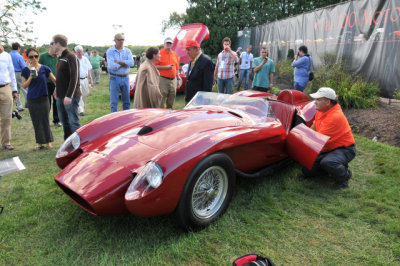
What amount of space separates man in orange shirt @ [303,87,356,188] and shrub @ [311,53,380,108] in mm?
3696

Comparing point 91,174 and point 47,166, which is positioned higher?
point 91,174

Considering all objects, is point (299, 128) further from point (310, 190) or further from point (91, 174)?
point (91, 174)

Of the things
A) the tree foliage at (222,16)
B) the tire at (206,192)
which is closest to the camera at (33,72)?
the tire at (206,192)

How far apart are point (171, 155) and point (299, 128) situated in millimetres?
1913

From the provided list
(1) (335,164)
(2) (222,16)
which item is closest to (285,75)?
(1) (335,164)

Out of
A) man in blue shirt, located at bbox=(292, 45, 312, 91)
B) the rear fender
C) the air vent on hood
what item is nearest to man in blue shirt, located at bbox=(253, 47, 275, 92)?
man in blue shirt, located at bbox=(292, 45, 312, 91)

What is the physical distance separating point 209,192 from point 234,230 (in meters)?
0.43

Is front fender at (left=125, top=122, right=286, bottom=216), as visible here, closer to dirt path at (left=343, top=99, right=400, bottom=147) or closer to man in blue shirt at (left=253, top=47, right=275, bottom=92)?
dirt path at (left=343, top=99, right=400, bottom=147)

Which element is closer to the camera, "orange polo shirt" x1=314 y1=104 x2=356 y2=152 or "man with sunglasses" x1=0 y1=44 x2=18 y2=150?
"orange polo shirt" x1=314 y1=104 x2=356 y2=152

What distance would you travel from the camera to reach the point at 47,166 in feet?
13.1

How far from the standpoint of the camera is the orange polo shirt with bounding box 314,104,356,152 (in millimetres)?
3520

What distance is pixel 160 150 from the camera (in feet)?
8.10

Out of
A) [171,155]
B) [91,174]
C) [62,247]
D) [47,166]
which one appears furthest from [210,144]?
[47,166]

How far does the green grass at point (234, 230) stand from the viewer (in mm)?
2178
